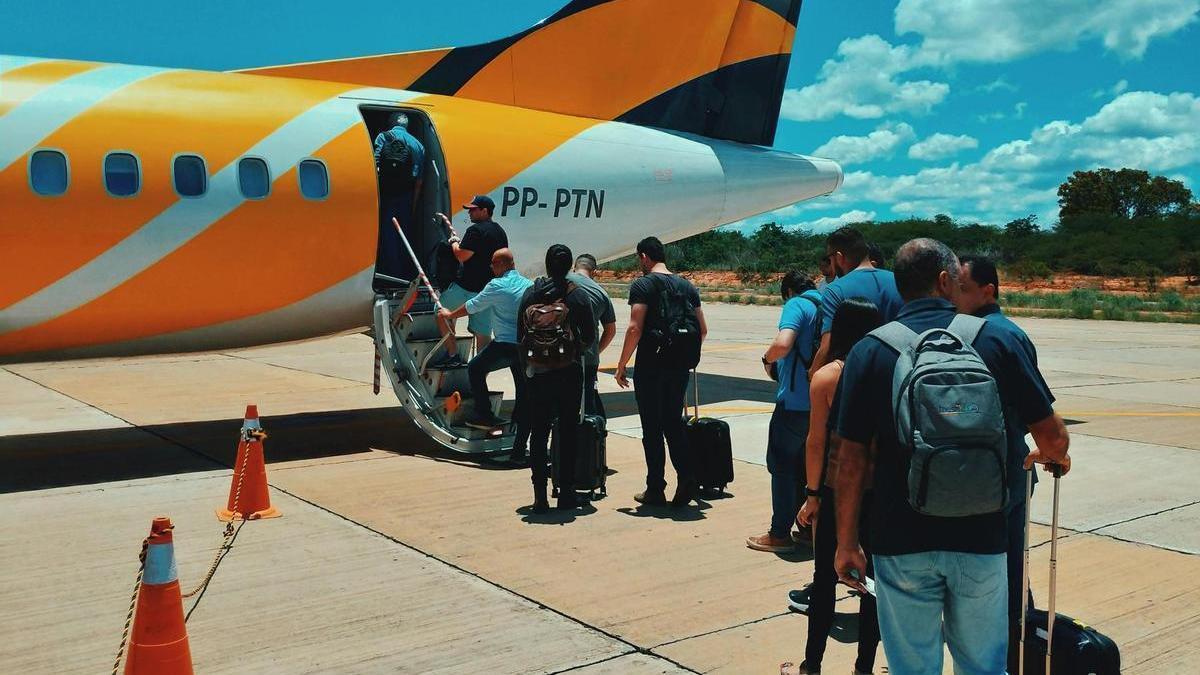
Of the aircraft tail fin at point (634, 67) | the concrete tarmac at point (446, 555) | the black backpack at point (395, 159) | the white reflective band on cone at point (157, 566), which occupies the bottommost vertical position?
the concrete tarmac at point (446, 555)

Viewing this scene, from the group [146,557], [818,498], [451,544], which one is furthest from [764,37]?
[146,557]

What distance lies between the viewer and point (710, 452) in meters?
7.64

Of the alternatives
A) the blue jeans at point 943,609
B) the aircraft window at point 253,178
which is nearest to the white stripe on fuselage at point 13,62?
the aircraft window at point 253,178

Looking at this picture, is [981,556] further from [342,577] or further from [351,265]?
[351,265]

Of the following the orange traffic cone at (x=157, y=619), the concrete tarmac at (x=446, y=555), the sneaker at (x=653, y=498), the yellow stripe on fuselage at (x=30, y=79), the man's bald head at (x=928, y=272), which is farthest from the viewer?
the yellow stripe on fuselage at (x=30, y=79)

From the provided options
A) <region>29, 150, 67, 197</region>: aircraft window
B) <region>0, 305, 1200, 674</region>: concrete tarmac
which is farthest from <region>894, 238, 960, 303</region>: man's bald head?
<region>29, 150, 67, 197</region>: aircraft window

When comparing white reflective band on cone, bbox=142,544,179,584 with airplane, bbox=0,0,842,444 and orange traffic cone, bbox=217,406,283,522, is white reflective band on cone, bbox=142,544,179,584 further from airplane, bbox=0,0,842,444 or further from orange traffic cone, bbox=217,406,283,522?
airplane, bbox=0,0,842,444

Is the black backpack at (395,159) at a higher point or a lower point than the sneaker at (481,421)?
higher

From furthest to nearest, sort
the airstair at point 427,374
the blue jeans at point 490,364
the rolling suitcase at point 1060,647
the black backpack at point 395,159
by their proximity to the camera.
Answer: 1. the black backpack at point 395,159
2. the airstair at point 427,374
3. the blue jeans at point 490,364
4. the rolling suitcase at point 1060,647

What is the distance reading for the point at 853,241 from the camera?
5930 mm

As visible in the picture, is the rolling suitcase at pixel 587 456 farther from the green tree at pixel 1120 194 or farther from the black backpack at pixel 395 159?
the green tree at pixel 1120 194

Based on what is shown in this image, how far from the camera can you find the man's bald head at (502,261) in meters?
8.91

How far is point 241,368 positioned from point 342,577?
447 inches

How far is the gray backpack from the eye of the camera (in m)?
3.07
